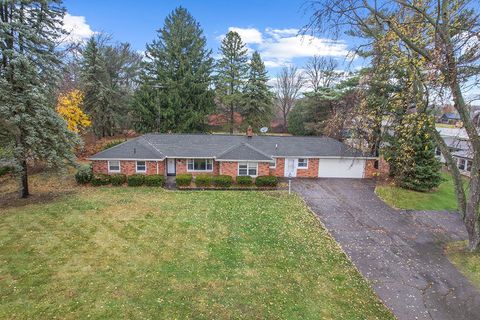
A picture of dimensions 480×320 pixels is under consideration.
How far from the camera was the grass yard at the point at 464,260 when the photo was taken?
34.2 feet

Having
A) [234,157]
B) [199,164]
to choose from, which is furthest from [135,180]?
[234,157]

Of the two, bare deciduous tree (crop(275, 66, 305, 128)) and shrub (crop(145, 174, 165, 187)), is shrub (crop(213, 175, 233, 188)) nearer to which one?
shrub (crop(145, 174, 165, 187))

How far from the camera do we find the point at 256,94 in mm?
35062

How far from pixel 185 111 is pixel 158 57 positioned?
673cm

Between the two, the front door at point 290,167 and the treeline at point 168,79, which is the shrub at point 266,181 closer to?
the front door at point 290,167

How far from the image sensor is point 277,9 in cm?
962

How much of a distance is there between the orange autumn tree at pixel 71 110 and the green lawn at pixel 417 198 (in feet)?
80.7

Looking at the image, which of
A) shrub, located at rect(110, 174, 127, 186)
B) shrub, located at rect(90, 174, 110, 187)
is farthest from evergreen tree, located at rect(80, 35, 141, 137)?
shrub, located at rect(110, 174, 127, 186)

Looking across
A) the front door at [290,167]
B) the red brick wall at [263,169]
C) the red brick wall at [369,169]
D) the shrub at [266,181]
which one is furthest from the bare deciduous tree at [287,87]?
the shrub at [266,181]

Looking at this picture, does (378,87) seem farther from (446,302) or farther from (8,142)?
(8,142)

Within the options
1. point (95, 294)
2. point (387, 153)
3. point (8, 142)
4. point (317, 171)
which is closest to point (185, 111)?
point (317, 171)

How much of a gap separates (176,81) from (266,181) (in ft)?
56.7

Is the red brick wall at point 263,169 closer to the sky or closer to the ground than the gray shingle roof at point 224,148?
closer to the ground

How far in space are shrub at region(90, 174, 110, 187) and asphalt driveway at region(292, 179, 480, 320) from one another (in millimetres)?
13166
